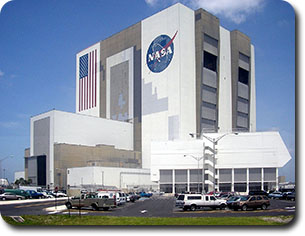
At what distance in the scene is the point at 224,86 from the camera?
131875mm

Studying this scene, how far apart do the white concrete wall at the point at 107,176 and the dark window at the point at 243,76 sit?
46.5 m

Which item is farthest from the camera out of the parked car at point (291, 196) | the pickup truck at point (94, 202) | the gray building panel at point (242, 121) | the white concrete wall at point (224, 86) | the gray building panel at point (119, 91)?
the gray building panel at point (119, 91)

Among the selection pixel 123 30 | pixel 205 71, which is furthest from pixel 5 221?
pixel 123 30

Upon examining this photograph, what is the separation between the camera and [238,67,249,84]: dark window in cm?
14075

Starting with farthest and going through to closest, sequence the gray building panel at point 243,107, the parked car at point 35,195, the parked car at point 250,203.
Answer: the gray building panel at point 243,107
the parked car at point 35,195
the parked car at point 250,203

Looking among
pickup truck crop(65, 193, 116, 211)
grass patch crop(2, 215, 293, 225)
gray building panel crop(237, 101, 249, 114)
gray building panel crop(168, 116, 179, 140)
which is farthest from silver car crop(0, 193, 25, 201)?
gray building panel crop(237, 101, 249, 114)

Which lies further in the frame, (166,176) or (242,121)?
(242,121)

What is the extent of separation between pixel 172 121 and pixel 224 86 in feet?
77.9

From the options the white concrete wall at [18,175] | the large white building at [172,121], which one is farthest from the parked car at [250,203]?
the white concrete wall at [18,175]

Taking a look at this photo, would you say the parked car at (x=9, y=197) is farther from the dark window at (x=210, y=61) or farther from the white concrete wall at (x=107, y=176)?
the dark window at (x=210, y=61)

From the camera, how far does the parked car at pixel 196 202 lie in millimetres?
42062

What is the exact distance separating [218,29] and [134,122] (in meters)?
41.6

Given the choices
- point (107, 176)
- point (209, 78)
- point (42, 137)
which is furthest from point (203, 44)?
point (42, 137)

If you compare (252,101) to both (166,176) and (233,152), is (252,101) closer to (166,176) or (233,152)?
(233,152)
